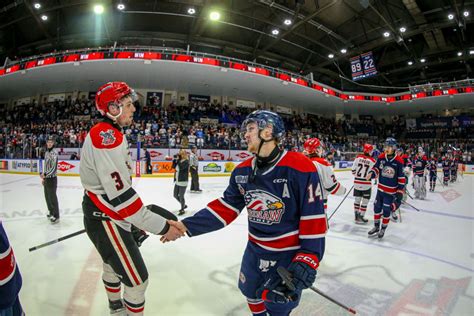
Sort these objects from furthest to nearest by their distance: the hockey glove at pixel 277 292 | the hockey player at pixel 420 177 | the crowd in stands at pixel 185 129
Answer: the crowd in stands at pixel 185 129 < the hockey player at pixel 420 177 < the hockey glove at pixel 277 292

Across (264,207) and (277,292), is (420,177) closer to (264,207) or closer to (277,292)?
(264,207)

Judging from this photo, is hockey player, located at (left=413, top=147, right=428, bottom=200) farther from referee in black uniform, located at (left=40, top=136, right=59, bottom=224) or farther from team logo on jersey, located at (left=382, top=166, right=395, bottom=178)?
referee in black uniform, located at (left=40, top=136, right=59, bottom=224)

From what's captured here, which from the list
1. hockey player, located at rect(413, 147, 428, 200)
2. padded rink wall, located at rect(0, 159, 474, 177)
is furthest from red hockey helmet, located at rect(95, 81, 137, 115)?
padded rink wall, located at rect(0, 159, 474, 177)

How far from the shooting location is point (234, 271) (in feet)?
11.0

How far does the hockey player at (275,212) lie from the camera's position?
1.47 meters

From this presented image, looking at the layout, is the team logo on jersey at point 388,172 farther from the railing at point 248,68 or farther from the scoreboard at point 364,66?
the railing at point 248,68

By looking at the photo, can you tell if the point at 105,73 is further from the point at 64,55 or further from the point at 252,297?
the point at 252,297

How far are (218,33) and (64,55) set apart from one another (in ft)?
35.2

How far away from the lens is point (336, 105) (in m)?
26.8

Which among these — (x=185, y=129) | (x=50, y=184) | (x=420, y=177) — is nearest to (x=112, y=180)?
(x=50, y=184)

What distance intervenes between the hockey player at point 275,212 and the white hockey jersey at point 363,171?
16.4 ft

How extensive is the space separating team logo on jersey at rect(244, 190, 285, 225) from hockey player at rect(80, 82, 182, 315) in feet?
1.86

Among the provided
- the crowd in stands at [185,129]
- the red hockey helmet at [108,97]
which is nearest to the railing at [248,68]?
the crowd in stands at [185,129]

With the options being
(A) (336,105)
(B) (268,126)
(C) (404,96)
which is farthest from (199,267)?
(C) (404,96)
